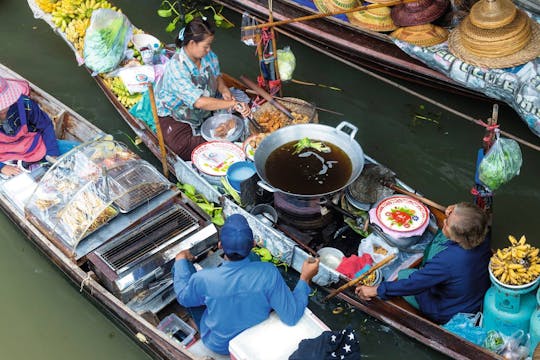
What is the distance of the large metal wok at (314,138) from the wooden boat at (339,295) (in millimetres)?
344

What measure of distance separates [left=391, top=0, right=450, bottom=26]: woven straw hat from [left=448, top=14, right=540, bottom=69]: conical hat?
43cm

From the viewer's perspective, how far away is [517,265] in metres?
4.25

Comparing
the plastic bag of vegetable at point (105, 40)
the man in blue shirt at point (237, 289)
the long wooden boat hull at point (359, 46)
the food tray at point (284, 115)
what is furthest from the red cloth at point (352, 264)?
the plastic bag of vegetable at point (105, 40)

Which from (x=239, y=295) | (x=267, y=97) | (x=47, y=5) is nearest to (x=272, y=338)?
(x=239, y=295)

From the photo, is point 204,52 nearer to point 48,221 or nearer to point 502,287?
point 48,221

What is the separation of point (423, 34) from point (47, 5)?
4316 millimetres

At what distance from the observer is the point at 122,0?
29.7ft

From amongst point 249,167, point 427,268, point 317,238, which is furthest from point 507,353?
point 249,167

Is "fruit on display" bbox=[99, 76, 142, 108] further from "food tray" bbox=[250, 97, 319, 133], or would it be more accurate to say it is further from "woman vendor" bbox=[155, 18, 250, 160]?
"food tray" bbox=[250, 97, 319, 133]

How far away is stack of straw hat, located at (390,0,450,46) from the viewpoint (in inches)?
272

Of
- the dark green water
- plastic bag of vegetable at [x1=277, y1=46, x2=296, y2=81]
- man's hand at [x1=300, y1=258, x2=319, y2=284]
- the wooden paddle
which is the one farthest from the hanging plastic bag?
plastic bag of vegetable at [x1=277, y1=46, x2=296, y2=81]

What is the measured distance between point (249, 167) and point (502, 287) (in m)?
2.41

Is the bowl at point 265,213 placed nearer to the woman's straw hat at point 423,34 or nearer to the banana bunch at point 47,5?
the woman's straw hat at point 423,34

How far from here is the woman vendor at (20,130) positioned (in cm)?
578
